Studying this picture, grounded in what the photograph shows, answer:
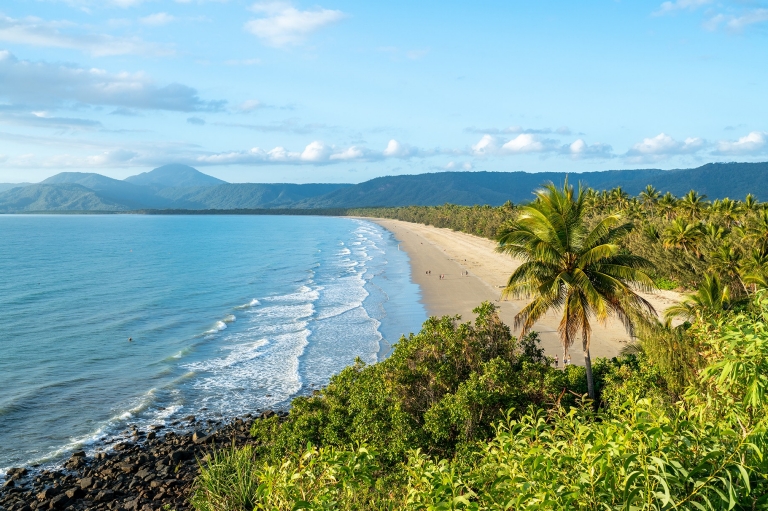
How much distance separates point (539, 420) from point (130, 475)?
16.3 metres

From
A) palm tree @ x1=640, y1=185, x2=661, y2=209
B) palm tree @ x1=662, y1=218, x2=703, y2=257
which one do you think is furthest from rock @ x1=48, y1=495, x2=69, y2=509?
palm tree @ x1=640, y1=185, x2=661, y2=209

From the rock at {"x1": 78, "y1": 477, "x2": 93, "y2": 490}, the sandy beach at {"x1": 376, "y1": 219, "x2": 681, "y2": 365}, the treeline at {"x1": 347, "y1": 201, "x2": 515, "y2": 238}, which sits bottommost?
the rock at {"x1": 78, "y1": 477, "x2": 93, "y2": 490}

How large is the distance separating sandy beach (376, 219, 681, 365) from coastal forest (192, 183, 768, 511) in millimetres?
2389

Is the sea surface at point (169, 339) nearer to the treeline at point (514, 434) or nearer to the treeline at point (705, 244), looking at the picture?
the treeline at point (514, 434)

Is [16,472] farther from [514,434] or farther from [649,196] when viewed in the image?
[649,196]

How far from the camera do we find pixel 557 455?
233 inches

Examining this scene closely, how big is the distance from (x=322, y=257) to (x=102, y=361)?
5666 centimetres

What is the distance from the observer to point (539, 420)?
277 inches

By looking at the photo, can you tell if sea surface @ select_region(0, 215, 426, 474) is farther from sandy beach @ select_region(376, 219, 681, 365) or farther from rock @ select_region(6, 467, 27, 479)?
sandy beach @ select_region(376, 219, 681, 365)

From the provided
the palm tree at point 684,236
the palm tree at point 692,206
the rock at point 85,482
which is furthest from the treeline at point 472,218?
the rock at point 85,482

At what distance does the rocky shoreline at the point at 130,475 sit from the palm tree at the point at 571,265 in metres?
9.94

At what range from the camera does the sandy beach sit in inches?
1277

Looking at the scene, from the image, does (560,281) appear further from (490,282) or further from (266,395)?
(490,282)

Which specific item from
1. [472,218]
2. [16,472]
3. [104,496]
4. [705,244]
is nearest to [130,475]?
[104,496]
